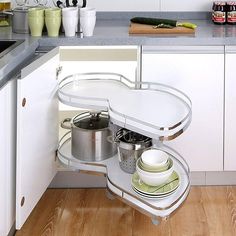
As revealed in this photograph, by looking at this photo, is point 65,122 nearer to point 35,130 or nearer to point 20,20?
point 35,130

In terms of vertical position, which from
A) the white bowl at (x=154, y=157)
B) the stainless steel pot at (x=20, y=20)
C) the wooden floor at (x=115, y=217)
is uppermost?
the stainless steel pot at (x=20, y=20)

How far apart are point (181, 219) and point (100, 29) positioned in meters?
1.20

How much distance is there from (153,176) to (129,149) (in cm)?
23

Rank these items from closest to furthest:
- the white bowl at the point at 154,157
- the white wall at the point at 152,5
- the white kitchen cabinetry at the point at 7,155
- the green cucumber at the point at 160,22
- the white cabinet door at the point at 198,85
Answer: the white kitchen cabinetry at the point at 7,155 < the white bowl at the point at 154,157 < the white cabinet door at the point at 198,85 < the green cucumber at the point at 160,22 < the white wall at the point at 152,5

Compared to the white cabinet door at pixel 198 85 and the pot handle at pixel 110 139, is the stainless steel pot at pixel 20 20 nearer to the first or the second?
the white cabinet door at pixel 198 85

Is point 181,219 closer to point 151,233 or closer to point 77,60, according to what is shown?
point 151,233

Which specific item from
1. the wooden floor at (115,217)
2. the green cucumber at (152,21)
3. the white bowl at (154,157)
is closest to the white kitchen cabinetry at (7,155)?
the wooden floor at (115,217)

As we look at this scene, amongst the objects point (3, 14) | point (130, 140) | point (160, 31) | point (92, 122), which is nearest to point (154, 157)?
point (130, 140)

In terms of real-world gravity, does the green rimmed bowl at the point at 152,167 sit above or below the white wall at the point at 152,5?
below

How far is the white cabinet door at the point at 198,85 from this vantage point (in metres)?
2.71

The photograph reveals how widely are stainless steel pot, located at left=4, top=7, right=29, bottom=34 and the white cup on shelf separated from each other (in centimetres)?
31

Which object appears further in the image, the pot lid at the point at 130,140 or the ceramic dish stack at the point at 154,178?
the pot lid at the point at 130,140

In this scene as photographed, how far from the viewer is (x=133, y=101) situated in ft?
8.08

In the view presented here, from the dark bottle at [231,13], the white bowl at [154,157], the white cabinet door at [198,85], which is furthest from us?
the dark bottle at [231,13]
